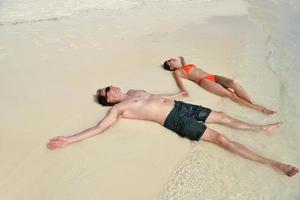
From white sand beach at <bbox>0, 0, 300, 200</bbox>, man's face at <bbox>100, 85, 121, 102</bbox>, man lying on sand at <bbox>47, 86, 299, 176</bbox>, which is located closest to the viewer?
white sand beach at <bbox>0, 0, 300, 200</bbox>

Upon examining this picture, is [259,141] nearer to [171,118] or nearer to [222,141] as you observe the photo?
[222,141]

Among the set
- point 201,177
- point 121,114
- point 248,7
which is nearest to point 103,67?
point 121,114

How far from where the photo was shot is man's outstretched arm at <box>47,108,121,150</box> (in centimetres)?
601

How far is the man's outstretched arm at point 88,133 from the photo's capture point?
19.7 feet

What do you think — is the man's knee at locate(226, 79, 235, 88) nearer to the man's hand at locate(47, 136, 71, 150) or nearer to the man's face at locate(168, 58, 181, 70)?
the man's face at locate(168, 58, 181, 70)

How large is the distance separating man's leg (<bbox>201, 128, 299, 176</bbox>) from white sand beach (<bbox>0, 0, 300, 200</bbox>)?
0.25 feet

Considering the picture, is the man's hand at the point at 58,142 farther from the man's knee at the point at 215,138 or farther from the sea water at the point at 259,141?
the man's knee at the point at 215,138

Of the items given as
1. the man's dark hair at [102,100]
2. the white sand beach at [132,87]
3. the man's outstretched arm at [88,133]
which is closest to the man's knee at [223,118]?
the white sand beach at [132,87]

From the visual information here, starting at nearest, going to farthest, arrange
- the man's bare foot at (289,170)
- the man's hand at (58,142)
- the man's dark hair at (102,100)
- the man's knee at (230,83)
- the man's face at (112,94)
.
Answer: the man's bare foot at (289,170), the man's hand at (58,142), the man's face at (112,94), the man's dark hair at (102,100), the man's knee at (230,83)

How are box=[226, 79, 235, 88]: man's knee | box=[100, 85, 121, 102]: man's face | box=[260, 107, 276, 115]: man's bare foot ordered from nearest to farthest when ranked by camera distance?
box=[100, 85, 121, 102]: man's face, box=[260, 107, 276, 115]: man's bare foot, box=[226, 79, 235, 88]: man's knee

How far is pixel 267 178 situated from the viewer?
5.86 meters

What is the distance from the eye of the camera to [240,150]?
6145mm

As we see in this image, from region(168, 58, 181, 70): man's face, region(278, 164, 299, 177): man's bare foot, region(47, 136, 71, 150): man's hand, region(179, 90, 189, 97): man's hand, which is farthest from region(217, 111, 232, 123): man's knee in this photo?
region(47, 136, 71, 150): man's hand

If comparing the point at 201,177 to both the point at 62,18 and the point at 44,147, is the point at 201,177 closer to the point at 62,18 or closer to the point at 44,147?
the point at 44,147
